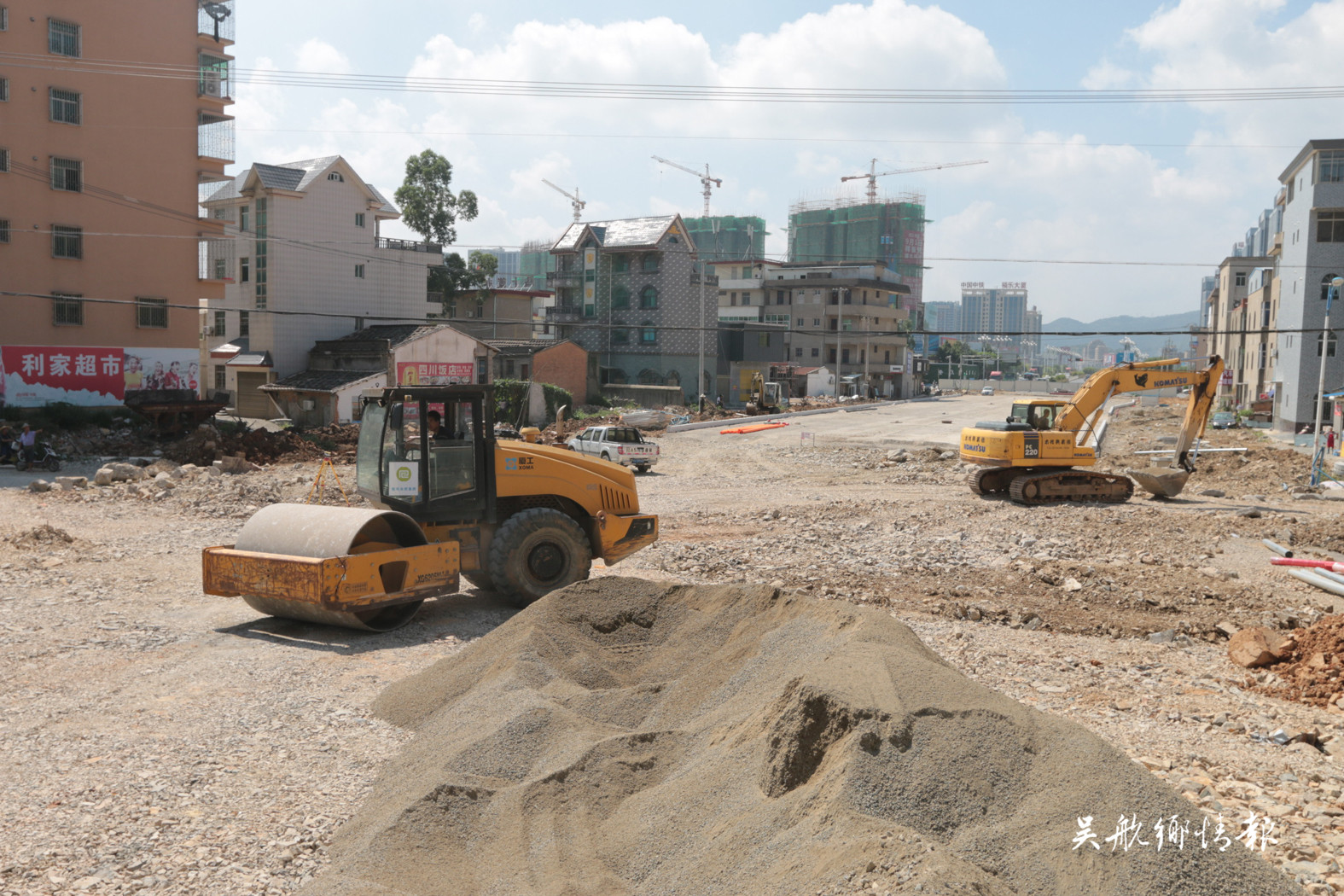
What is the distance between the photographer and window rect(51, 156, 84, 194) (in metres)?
38.3

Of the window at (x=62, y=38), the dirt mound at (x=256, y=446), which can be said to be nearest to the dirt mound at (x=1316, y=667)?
the dirt mound at (x=256, y=446)

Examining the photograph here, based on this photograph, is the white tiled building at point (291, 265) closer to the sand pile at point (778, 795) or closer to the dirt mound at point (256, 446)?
the dirt mound at point (256, 446)

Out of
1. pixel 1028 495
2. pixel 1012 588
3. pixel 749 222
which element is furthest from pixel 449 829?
pixel 749 222

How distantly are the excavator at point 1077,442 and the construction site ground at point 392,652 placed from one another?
1.15m

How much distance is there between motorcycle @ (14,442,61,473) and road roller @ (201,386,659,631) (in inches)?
796

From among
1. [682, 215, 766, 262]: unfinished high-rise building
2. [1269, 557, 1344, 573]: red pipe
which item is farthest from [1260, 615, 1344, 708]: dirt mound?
[682, 215, 766, 262]: unfinished high-rise building

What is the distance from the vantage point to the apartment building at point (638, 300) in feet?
222

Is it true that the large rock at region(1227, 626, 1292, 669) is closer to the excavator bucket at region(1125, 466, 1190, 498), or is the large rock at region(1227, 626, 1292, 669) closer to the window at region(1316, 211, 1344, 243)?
the excavator bucket at region(1125, 466, 1190, 498)

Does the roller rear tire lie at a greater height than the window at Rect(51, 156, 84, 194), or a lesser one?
lesser

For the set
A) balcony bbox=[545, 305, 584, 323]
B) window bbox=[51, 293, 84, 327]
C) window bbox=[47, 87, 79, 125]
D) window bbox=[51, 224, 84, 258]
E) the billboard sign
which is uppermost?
window bbox=[47, 87, 79, 125]

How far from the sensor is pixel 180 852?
6203mm

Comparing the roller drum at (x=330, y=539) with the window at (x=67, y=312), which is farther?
the window at (x=67, y=312)

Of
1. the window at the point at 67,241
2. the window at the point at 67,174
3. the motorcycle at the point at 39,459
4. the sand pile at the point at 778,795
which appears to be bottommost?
the motorcycle at the point at 39,459

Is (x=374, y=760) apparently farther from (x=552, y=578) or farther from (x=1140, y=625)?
(x=1140, y=625)
